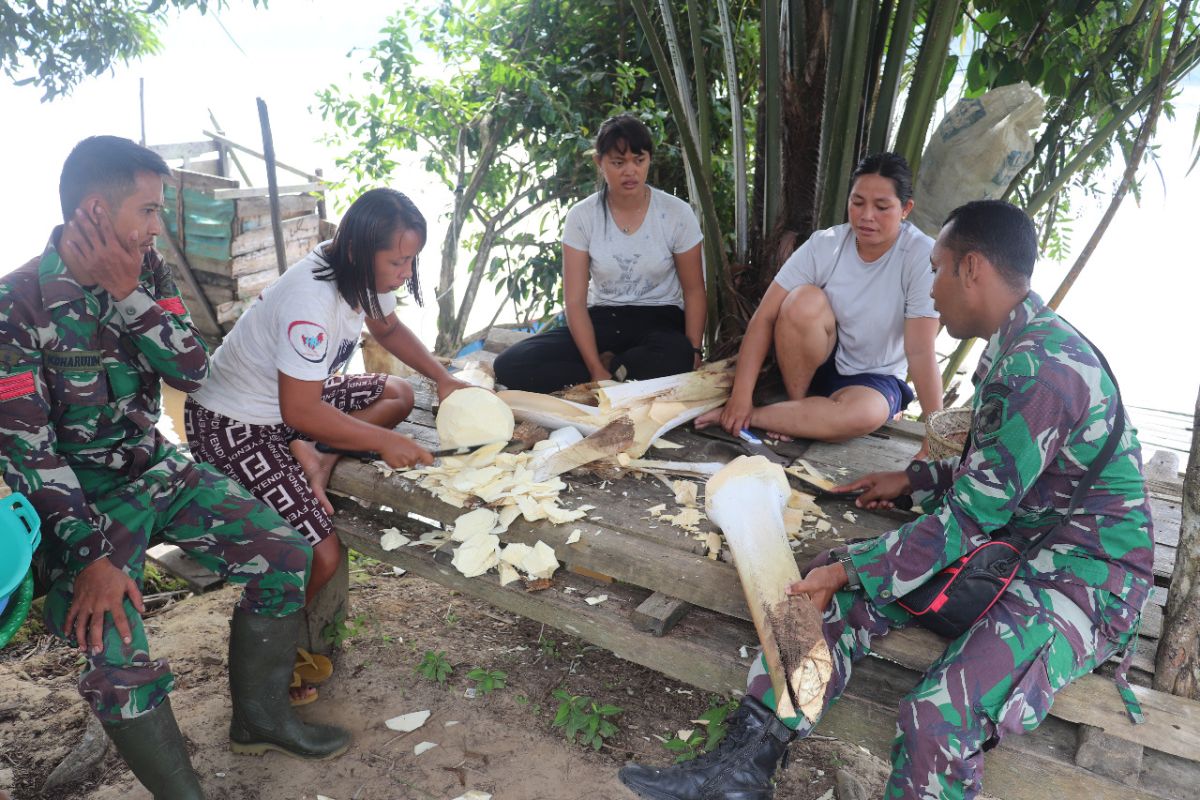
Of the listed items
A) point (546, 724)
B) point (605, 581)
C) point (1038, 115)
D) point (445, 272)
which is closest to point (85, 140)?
point (605, 581)

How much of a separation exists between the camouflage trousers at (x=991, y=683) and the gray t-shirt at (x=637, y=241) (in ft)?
6.95

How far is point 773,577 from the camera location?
2.02m

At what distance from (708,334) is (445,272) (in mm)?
2368

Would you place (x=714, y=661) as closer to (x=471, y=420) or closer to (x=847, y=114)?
(x=471, y=420)

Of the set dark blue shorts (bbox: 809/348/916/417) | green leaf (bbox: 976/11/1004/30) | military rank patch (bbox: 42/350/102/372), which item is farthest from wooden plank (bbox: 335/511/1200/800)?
green leaf (bbox: 976/11/1004/30)

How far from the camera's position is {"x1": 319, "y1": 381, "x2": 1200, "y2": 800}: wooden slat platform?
1.72 metres

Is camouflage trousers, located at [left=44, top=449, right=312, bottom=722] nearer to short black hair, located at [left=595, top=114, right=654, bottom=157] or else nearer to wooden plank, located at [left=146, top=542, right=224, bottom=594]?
wooden plank, located at [left=146, top=542, right=224, bottom=594]

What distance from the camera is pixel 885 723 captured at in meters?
1.84

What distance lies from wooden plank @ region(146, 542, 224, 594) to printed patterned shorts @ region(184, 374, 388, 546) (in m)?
1.07

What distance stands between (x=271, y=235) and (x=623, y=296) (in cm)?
379

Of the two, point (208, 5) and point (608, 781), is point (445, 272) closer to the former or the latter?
point (208, 5)

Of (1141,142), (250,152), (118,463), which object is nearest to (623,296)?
(1141,142)

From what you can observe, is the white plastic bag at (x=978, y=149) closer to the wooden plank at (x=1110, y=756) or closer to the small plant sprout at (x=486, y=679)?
the wooden plank at (x=1110, y=756)

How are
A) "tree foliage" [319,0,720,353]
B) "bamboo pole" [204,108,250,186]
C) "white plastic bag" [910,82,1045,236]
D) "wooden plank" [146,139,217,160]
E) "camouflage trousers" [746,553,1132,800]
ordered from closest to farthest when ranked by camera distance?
1. "camouflage trousers" [746,553,1132,800]
2. "white plastic bag" [910,82,1045,236]
3. "tree foliage" [319,0,720,353]
4. "wooden plank" [146,139,217,160]
5. "bamboo pole" [204,108,250,186]
